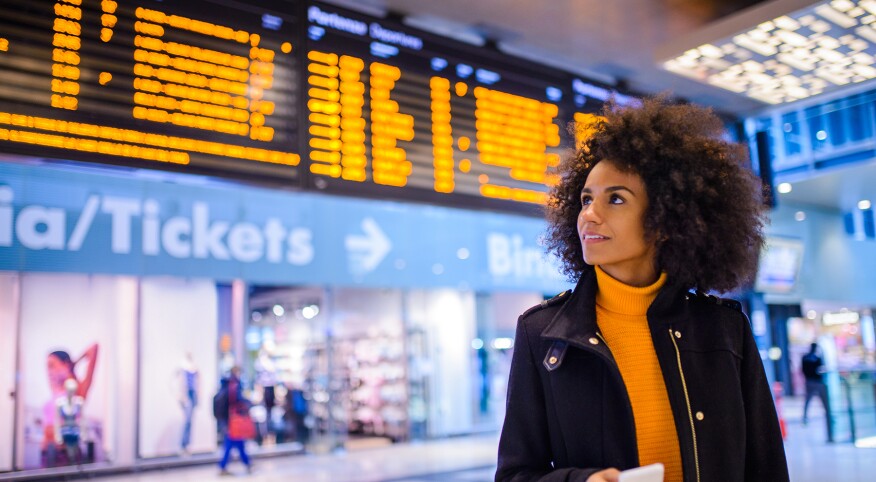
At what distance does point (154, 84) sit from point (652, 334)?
320cm

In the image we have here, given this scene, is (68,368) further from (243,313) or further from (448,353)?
(448,353)

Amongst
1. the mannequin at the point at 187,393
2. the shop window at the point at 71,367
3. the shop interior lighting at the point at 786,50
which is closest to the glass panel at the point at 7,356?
the shop window at the point at 71,367

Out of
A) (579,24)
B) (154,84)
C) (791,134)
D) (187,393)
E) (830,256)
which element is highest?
(579,24)

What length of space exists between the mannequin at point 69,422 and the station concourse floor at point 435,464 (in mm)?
560

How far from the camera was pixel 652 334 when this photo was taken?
5.29 ft

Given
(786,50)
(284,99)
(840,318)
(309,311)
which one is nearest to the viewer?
(284,99)

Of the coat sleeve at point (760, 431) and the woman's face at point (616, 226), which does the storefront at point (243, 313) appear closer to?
the woman's face at point (616, 226)

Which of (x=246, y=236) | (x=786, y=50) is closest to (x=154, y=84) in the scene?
(x=786, y=50)

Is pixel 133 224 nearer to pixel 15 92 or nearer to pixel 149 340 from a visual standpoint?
pixel 149 340

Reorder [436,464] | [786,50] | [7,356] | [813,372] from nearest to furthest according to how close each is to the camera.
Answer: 1. [786,50]
2. [436,464]
3. [7,356]
4. [813,372]

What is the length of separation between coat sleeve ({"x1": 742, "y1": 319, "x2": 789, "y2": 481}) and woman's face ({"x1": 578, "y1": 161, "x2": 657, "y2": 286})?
0.29 meters

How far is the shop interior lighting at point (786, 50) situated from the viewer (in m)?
4.21

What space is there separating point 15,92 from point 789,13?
3896mm

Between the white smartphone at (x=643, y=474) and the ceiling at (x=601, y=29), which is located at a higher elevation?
the ceiling at (x=601, y=29)
